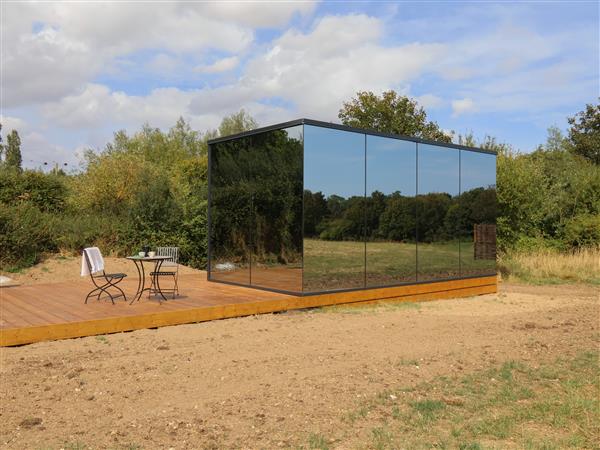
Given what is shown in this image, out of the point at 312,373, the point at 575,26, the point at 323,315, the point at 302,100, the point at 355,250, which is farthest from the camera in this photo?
the point at 302,100

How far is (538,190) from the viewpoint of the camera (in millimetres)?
15789

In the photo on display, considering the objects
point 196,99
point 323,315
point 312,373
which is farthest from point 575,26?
point 196,99

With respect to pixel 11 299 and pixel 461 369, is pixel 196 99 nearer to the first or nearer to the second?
pixel 11 299

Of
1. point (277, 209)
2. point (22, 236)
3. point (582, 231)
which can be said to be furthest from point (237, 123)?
point (277, 209)

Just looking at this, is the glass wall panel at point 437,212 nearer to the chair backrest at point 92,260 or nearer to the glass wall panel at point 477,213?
the glass wall panel at point 477,213

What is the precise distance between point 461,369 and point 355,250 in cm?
380

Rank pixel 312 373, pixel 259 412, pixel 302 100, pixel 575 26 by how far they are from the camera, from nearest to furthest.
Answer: pixel 259 412 < pixel 312 373 < pixel 575 26 < pixel 302 100

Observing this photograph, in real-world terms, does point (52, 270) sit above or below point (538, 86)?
below

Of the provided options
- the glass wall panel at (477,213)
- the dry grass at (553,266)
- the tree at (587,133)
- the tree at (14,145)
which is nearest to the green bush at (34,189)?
the glass wall panel at (477,213)

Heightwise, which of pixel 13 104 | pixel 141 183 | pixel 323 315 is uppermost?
pixel 13 104

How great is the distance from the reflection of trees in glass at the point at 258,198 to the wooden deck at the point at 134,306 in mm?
692

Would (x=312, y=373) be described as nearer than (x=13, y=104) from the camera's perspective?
Yes

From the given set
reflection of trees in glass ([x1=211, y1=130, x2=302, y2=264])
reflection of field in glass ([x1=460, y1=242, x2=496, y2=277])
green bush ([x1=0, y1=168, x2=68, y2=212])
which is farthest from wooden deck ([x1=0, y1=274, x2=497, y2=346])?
green bush ([x1=0, y1=168, x2=68, y2=212])

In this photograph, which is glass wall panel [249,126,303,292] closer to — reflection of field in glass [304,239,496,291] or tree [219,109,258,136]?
reflection of field in glass [304,239,496,291]
